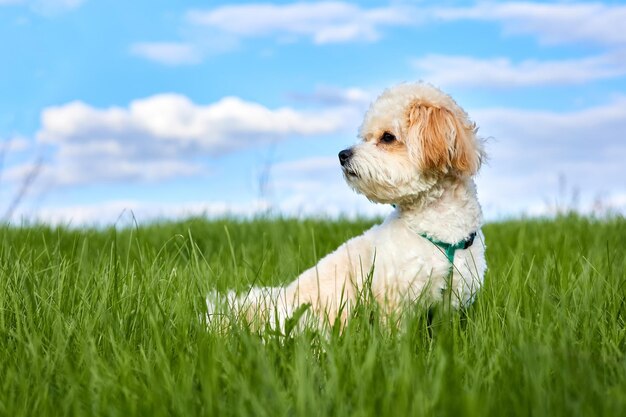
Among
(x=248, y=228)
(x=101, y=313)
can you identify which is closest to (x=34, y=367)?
(x=101, y=313)

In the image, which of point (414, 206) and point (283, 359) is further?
point (414, 206)

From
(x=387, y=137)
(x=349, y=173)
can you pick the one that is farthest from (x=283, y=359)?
(x=387, y=137)

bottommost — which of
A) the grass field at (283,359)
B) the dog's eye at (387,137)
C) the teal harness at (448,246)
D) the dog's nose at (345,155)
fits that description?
the grass field at (283,359)

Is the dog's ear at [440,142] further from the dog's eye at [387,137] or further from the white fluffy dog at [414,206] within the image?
the dog's eye at [387,137]

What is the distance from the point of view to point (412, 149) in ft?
14.8

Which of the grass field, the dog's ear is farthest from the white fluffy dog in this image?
the grass field

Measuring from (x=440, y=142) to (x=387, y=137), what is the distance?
0.44 m

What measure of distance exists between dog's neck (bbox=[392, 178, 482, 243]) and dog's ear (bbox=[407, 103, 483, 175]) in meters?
0.15

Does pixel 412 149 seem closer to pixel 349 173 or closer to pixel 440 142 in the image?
pixel 440 142

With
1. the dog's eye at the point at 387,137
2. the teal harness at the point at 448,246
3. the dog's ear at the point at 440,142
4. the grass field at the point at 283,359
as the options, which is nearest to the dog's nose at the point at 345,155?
the dog's eye at the point at 387,137

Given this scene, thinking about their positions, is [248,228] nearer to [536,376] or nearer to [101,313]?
[101,313]

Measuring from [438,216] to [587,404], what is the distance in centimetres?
201

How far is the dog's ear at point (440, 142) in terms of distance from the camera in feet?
14.4

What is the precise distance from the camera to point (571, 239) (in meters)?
8.07
